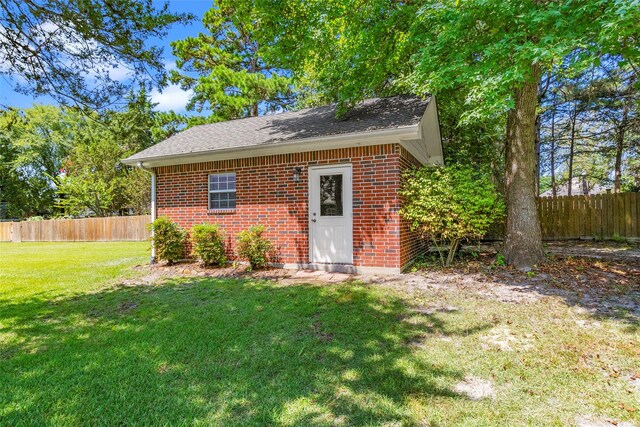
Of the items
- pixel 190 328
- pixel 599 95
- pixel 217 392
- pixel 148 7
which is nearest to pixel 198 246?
pixel 190 328

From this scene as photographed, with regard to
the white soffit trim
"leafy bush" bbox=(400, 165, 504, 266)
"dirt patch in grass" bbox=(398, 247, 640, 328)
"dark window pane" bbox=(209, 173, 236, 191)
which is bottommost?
"dirt patch in grass" bbox=(398, 247, 640, 328)

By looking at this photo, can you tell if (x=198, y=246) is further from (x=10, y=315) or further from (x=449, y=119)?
(x=449, y=119)

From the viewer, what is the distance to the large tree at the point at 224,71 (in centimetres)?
1507

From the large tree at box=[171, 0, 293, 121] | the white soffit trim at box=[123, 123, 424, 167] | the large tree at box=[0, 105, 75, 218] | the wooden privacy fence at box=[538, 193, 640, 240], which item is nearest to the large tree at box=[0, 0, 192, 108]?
the white soffit trim at box=[123, 123, 424, 167]

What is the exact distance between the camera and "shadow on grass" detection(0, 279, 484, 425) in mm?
2271

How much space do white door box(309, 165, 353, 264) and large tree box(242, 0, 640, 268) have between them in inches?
86.5

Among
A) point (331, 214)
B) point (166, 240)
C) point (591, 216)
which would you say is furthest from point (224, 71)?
point (591, 216)

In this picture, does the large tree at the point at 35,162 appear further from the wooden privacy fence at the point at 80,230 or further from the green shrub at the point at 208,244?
the green shrub at the point at 208,244

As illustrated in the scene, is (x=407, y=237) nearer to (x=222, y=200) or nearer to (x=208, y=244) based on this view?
(x=208, y=244)

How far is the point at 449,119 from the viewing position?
13.4m

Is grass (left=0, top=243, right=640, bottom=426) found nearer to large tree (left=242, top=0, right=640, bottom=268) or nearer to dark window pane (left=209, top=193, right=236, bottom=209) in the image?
large tree (left=242, top=0, right=640, bottom=268)

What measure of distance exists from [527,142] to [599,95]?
11.1m

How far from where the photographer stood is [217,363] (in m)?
2.95

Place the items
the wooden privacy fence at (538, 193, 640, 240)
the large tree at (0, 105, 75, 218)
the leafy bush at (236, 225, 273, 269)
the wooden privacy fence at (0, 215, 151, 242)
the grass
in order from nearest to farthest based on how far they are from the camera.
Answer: the grass → the leafy bush at (236, 225, 273, 269) → the wooden privacy fence at (538, 193, 640, 240) → the wooden privacy fence at (0, 215, 151, 242) → the large tree at (0, 105, 75, 218)
